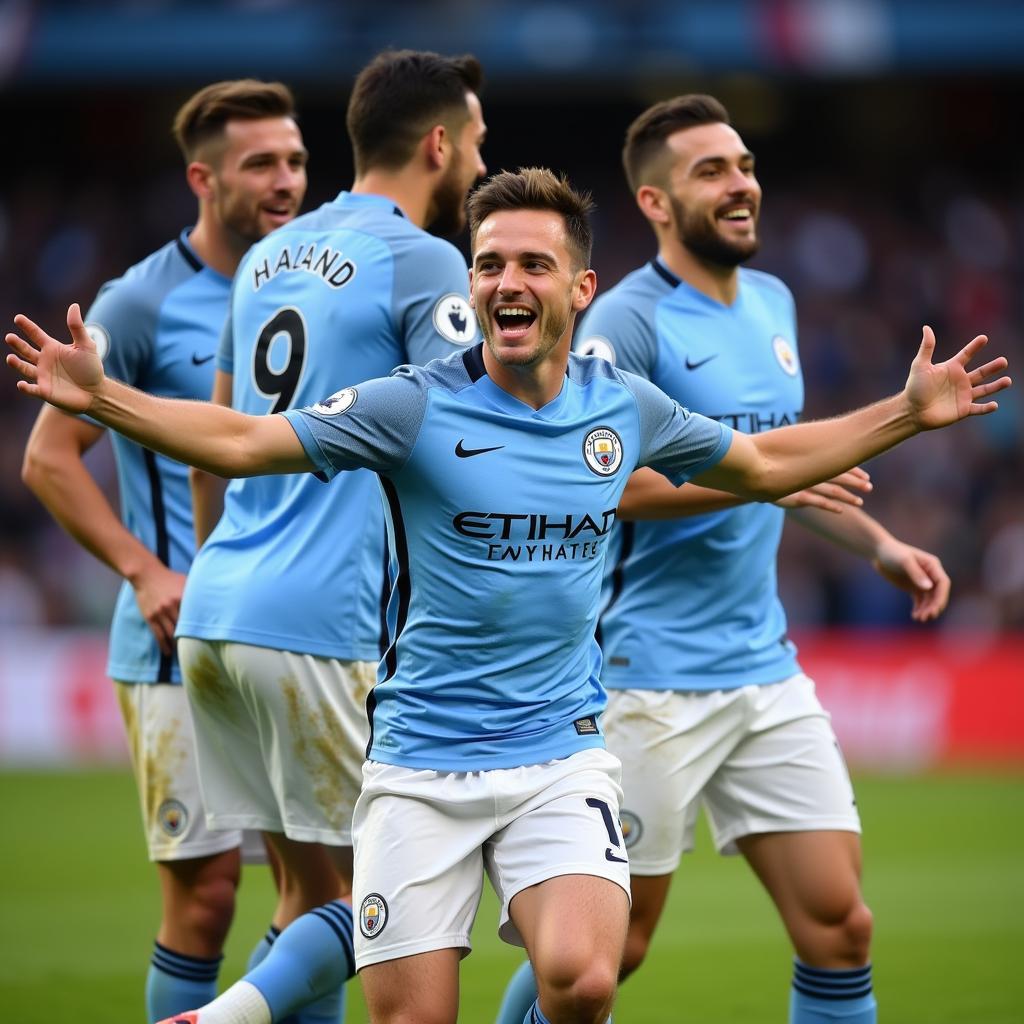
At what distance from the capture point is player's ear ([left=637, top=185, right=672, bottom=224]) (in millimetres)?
5758

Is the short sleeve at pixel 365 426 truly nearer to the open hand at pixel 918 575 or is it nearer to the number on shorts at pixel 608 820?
the number on shorts at pixel 608 820

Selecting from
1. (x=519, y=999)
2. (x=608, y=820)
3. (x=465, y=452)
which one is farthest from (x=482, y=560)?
(x=519, y=999)

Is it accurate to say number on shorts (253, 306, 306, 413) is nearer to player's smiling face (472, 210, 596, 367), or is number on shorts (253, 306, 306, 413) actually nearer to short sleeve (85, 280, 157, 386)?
player's smiling face (472, 210, 596, 367)

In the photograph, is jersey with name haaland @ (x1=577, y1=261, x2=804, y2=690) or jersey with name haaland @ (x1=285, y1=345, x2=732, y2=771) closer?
jersey with name haaland @ (x1=285, y1=345, x2=732, y2=771)

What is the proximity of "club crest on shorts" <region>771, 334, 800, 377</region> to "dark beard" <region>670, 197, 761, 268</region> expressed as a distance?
0.28 meters

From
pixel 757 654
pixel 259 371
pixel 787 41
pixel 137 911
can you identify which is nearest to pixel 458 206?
pixel 259 371

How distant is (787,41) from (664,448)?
17626mm

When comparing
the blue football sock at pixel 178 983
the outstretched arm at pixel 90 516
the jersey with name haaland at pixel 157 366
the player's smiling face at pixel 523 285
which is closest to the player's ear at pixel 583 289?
the player's smiling face at pixel 523 285

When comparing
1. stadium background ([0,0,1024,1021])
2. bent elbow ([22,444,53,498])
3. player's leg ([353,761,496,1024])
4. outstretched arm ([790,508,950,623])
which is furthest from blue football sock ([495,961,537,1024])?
stadium background ([0,0,1024,1021])

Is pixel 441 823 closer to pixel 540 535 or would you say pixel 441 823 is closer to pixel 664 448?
pixel 540 535

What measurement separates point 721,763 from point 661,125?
82.0 inches

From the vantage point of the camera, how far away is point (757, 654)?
5402mm

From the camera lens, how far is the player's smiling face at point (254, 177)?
221 inches

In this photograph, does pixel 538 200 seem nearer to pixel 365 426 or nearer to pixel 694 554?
pixel 365 426
